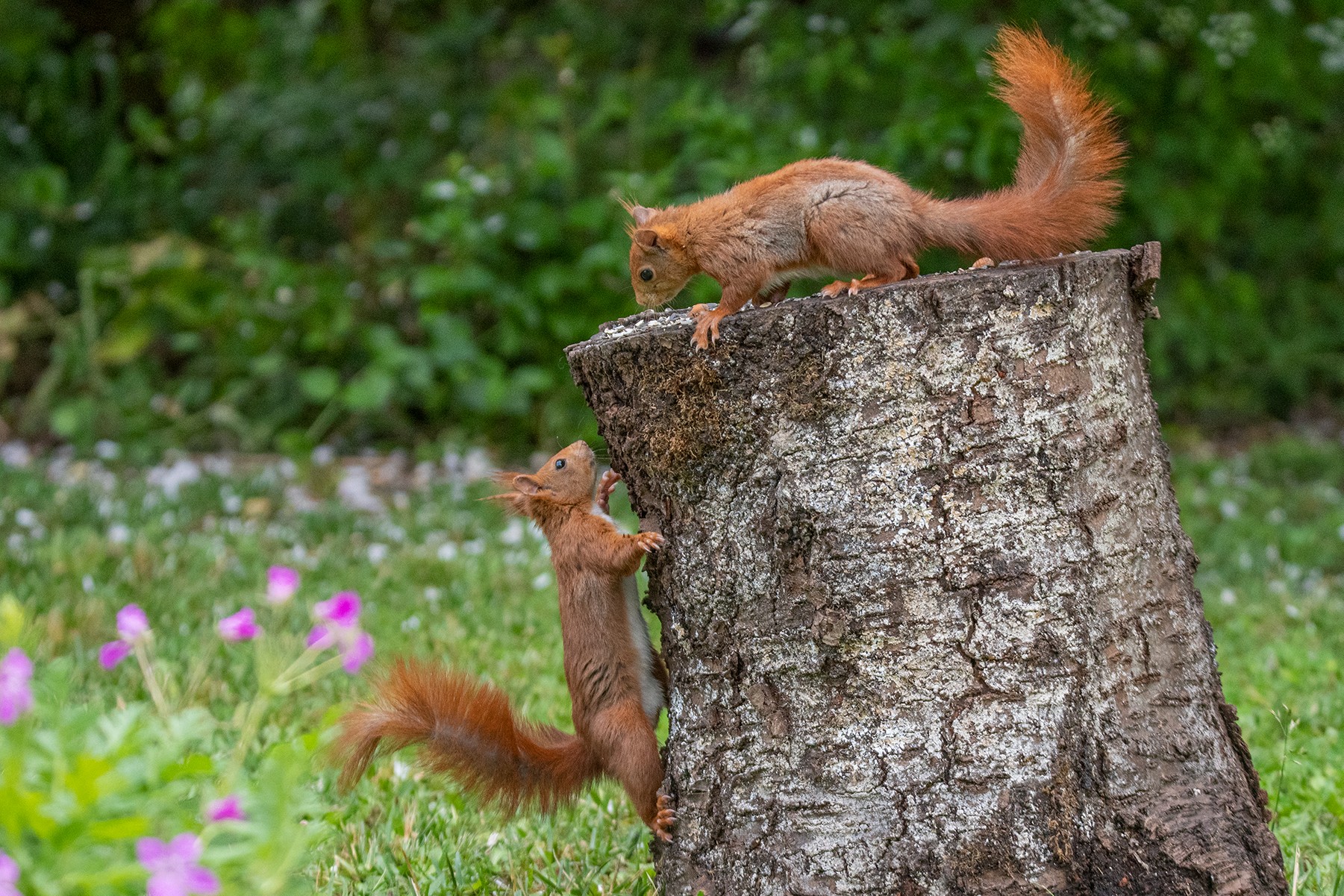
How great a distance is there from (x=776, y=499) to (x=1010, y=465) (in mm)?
332

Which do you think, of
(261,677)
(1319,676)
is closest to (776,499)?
(261,677)

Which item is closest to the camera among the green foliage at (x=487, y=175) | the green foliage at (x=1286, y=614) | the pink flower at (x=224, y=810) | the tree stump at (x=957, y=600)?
the pink flower at (x=224, y=810)

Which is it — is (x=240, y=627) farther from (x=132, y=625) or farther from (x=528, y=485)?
(x=528, y=485)

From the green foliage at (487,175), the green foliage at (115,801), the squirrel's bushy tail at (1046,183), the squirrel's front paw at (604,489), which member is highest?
the squirrel's bushy tail at (1046,183)

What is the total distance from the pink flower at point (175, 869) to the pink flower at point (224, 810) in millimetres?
46

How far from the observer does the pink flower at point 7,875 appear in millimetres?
1008

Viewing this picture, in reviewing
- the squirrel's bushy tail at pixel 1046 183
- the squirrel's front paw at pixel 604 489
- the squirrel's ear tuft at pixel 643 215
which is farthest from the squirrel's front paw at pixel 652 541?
the squirrel's ear tuft at pixel 643 215

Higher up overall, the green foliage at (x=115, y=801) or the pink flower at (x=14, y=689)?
the pink flower at (x=14, y=689)

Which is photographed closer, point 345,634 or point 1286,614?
point 345,634

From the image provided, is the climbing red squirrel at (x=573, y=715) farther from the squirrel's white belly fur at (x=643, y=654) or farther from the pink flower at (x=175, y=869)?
the pink flower at (x=175, y=869)

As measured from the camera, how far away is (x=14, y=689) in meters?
1.07

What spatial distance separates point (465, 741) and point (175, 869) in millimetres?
1101

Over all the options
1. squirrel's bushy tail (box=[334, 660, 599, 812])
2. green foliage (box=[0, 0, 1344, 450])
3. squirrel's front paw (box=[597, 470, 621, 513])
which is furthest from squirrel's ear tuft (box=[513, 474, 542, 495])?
green foliage (box=[0, 0, 1344, 450])

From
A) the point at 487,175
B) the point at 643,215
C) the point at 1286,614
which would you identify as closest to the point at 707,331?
the point at 643,215
